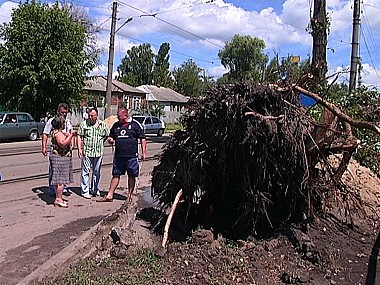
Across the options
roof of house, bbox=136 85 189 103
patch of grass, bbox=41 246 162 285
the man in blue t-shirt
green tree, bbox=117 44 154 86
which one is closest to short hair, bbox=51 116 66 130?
the man in blue t-shirt

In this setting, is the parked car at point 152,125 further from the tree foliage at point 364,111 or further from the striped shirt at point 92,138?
the tree foliage at point 364,111

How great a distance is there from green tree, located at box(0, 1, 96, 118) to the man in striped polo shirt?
2071 cm

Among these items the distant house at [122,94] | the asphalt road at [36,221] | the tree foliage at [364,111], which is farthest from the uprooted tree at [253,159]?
the distant house at [122,94]

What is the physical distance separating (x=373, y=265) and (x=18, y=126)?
78.1 ft

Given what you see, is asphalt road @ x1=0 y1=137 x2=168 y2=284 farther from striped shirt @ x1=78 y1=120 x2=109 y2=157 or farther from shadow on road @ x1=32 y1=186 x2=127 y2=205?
striped shirt @ x1=78 y1=120 x2=109 y2=157

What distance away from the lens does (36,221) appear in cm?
810

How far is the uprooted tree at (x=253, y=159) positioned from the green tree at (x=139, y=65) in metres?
94.5

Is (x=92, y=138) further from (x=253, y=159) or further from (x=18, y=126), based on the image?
(x=18, y=126)

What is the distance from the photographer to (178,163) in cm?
641

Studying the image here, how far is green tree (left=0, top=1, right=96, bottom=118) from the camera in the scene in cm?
2975

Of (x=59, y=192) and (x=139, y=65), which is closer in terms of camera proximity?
(x=59, y=192)

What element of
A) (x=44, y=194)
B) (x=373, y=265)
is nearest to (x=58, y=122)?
(x=44, y=194)

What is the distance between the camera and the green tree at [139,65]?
101688 millimetres

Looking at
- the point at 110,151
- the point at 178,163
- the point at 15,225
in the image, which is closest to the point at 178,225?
the point at 178,163
